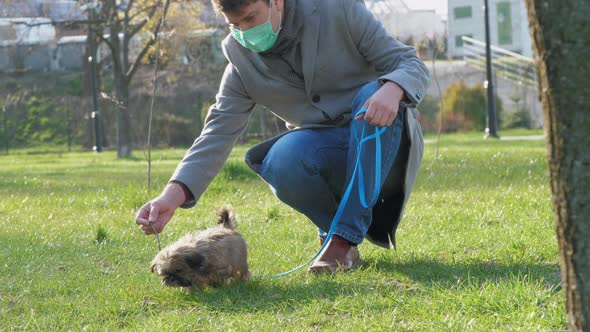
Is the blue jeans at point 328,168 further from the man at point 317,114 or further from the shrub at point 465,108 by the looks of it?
the shrub at point 465,108

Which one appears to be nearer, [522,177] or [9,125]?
[522,177]

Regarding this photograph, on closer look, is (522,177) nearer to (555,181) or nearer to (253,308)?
(253,308)

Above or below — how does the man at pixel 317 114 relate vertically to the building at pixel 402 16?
below

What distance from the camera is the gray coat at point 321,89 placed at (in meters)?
4.49

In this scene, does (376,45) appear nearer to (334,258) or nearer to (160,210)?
(334,258)

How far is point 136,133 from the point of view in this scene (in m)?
34.9

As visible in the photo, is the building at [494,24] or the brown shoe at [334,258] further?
the building at [494,24]

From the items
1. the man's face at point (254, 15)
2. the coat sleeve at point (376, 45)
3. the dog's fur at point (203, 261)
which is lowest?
the dog's fur at point (203, 261)

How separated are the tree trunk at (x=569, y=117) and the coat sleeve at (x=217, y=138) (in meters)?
2.50

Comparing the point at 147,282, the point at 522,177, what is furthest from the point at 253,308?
the point at 522,177

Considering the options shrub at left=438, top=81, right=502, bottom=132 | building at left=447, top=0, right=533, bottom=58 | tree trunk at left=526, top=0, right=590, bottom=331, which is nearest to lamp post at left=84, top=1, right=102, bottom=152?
shrub at left=438, top=81, right=502, bottom=132

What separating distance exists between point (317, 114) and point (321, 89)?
0.46ft

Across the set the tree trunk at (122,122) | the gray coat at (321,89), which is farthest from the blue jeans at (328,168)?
the tree trunk at (122,122)

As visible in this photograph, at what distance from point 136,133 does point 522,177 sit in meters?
27.0
